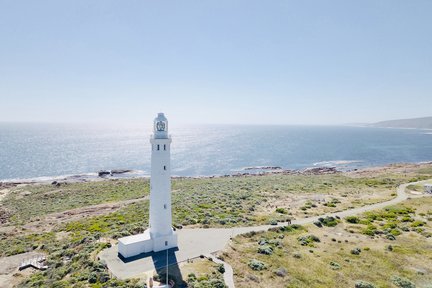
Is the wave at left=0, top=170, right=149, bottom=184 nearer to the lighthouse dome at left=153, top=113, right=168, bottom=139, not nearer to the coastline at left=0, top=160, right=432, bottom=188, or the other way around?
the coastline at left=0, top=160, right=432, bottom=188

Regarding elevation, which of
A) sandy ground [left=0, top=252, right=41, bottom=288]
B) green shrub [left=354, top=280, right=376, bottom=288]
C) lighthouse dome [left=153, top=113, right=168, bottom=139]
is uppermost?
lighthouse dome [left=153, top=113, right=168, bottom=139]

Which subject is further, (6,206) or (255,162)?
(255,162)

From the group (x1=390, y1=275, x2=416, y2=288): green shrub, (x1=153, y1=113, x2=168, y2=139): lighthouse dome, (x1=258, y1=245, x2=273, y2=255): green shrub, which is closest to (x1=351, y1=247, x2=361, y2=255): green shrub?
(x1=390, y1=275, x2=416, y2=288): green shrub

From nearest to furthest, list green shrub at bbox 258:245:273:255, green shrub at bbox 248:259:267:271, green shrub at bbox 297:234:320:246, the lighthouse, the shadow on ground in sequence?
the shadow on ground, green shrub at bbox 248:259:267:271, the lighthouse, green shrub at bbox 258:245:273:255, green shrub at bbox 297:234:320:246

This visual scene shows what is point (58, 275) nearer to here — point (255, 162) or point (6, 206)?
point (6, 206)

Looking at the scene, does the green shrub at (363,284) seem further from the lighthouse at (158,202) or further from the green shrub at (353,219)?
the green shrub at (353,219)

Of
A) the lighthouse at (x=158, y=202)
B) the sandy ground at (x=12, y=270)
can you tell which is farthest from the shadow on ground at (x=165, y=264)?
the sandy ground at (x=12, y=270)

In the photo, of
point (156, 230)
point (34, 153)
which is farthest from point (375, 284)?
point (34, 153)

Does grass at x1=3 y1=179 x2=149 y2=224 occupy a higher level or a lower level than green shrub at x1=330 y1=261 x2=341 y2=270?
lower
